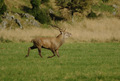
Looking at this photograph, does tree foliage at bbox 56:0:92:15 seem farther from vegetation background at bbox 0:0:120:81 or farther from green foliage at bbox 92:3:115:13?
green foliage at bbox 92:3:115:13

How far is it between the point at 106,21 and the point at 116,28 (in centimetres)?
266

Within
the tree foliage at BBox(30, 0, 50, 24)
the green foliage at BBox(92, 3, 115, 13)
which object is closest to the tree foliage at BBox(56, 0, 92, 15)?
the green foliage at BBox(92, 3, 115, 13)

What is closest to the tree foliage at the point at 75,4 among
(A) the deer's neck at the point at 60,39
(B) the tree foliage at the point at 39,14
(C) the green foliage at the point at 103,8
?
(C) the green foliage at the point at 103,8

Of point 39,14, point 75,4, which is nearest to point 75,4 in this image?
point 75,4

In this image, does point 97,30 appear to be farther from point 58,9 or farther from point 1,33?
point 58,9

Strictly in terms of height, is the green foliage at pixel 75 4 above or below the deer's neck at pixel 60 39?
below

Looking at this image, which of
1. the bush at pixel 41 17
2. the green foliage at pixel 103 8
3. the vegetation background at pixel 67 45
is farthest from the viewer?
the green foliage at pixel 103 8

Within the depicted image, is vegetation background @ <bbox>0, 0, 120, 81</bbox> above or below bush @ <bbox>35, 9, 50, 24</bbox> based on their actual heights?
above

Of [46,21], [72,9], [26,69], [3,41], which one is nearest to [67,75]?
[26,69]

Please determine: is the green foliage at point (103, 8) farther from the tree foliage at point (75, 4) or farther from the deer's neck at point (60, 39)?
the deer's neck at point (60, 39)

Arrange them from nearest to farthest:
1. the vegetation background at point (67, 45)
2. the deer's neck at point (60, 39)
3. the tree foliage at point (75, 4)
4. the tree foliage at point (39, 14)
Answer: the vegetation background at point (67, 45) → the deer's neck at point (60, 39) → the tree foliage at point (39, 14) → the tree foliage at point (75, 4)

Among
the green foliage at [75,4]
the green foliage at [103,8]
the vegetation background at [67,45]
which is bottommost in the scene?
the green foliage at [103,8]

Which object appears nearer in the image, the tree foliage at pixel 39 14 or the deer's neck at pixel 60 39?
the deer's neck at pixel 60 39

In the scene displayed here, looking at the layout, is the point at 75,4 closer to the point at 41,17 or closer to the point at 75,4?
the point at 75,4
